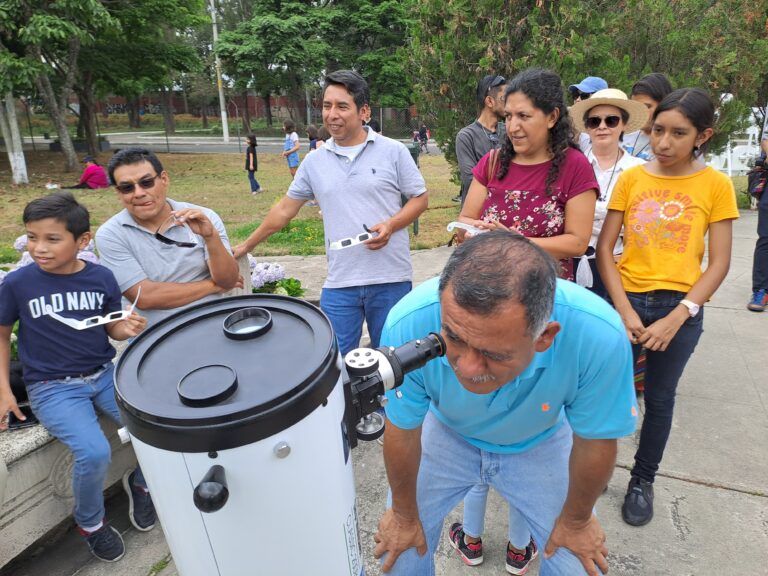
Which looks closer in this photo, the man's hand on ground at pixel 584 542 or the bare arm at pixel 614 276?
the man's hand on ground at pixel 584 542

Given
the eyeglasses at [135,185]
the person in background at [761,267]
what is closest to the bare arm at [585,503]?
the eyeglasses at [135,185]

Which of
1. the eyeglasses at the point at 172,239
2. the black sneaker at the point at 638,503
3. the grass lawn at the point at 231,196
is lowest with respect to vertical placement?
the black sneaker at the point at 638,503

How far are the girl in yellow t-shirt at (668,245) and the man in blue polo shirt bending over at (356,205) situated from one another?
3.49 feet

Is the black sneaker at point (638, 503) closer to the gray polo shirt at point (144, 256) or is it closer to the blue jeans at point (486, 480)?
the blue jeans at point (486, 480)

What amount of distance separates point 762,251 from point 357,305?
3.92 m

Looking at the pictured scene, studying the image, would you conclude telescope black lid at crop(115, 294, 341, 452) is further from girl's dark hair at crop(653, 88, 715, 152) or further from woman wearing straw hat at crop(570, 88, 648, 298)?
woman wearing straw hat at crop(570, 88, 648, 298)

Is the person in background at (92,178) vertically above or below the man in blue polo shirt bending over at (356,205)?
below

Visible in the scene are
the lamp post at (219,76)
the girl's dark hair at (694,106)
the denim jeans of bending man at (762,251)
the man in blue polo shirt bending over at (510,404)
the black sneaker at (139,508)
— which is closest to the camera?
the man in blue polo shirt bending over at (510,404)

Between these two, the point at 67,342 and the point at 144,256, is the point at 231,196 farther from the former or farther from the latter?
the point at 67,342

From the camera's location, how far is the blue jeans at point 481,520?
2.13 metres

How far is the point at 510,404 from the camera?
63.2 inches

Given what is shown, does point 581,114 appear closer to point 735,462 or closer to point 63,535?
point 735,462

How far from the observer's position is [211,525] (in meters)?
1.03

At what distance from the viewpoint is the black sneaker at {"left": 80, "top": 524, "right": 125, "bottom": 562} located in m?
2.29
